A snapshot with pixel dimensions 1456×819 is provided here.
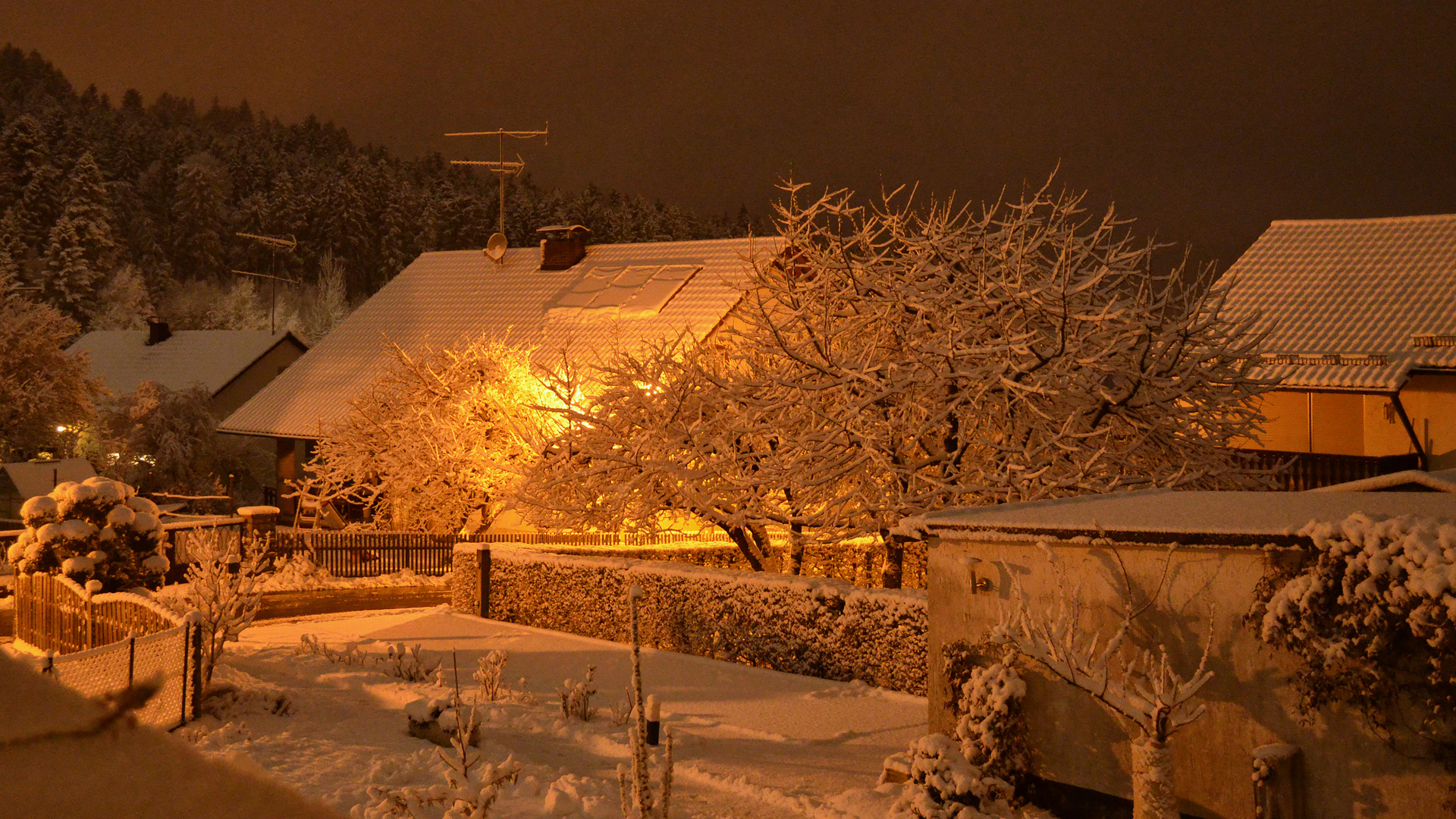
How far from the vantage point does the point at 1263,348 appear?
28.4m

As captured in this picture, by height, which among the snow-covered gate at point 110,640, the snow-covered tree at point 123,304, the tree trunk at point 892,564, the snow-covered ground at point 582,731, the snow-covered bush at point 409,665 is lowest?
the snow-covered ground at point 582,731

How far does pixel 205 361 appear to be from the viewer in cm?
5725

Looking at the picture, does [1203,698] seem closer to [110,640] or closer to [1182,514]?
[1182,514]

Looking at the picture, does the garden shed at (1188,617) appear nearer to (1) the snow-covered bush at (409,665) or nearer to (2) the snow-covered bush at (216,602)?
(1) the snow-covered bush at (409,665)

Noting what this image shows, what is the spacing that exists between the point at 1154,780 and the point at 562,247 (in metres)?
32.0

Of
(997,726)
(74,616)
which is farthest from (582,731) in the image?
(74,616)

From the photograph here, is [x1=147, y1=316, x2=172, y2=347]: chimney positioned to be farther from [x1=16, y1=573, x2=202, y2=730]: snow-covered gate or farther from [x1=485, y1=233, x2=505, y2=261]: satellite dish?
[x1=16, y1=573, x2=202, y2=730]: snow-covered gate

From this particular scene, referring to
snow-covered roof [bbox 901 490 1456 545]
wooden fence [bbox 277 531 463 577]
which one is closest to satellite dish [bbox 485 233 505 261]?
wooden fence [bbox 277 531 463 577]

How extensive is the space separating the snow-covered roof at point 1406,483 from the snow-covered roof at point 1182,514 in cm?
147

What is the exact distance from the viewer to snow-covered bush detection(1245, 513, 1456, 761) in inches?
309

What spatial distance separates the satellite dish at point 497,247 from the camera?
39.4 m

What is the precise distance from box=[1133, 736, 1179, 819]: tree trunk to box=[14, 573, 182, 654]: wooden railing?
11.0 m

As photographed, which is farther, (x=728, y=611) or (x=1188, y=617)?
(x=728, y=611)

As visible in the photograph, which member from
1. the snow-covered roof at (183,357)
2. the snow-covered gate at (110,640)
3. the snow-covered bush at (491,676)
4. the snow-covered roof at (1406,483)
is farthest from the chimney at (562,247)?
the snow-covered roof at (1406,483)
